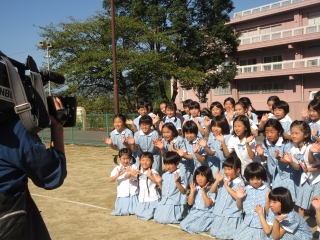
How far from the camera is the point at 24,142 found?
181 cm

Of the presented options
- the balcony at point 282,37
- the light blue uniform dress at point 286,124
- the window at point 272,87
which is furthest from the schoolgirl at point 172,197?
the window at point 272,87

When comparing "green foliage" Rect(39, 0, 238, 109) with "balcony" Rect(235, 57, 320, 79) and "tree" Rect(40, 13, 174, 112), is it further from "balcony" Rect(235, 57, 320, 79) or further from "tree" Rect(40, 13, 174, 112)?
"balcony" Rect(235, 57, 320, 79)

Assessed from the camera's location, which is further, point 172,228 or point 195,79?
point 195,79

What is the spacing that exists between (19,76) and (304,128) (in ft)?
12.5

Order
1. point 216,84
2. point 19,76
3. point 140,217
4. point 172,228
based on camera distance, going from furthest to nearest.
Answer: point 216,84 < point 140,217 < point 172,228 < point 19,76

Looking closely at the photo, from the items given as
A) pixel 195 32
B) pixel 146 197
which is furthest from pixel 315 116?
pixel 195 32

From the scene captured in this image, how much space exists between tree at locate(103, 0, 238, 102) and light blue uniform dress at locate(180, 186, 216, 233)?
14674mm

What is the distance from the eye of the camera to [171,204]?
200 inches

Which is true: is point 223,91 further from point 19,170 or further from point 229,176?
point 19,170

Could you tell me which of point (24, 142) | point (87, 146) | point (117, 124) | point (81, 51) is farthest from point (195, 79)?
point (24, 142)

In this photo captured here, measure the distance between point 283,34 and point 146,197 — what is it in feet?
78.1

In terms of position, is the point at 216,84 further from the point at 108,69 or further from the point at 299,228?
the point at 299,228

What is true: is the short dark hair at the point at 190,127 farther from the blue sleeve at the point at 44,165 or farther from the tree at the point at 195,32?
the tree at the point at 195,32

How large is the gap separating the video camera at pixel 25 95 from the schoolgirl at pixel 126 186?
3686 mm
